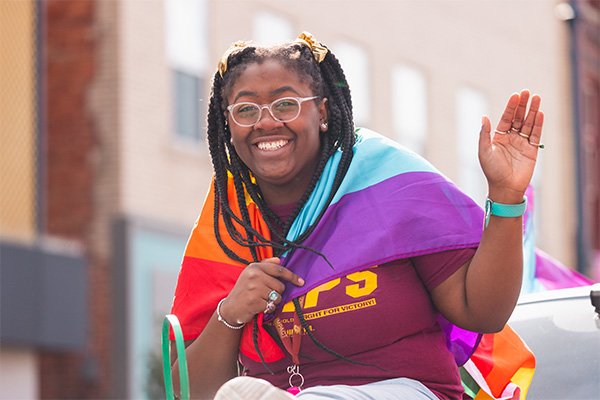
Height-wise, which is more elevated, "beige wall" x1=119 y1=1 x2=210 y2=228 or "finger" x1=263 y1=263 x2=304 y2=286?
"beige wall" x1=119 y1=1 x2=210 y2=228

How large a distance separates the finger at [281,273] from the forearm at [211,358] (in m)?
0.23

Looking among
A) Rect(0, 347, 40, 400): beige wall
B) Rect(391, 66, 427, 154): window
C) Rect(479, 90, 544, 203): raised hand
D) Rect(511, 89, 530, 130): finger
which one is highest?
Rect(391, 66, 427, 154): window

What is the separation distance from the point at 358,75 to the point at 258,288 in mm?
17248

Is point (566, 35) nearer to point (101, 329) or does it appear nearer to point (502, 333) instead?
point (101, 329)

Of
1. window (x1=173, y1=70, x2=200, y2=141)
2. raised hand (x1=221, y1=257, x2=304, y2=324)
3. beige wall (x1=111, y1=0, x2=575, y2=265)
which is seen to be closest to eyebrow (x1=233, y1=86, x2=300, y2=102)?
raised hand (x1=221, y1=257, x2=304, y2=324)

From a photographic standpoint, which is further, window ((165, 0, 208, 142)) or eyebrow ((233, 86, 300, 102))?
window ((165, 0, 208, 142))

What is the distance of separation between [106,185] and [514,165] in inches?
496

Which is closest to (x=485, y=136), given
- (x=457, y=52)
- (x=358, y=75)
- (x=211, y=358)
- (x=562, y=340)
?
(x=211, y=358)

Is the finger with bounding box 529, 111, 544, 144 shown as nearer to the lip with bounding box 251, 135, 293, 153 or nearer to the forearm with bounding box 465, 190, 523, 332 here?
the forearm with bounding box 465, 190, 523, 332

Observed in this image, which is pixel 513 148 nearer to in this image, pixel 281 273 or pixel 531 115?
pixel 531 115

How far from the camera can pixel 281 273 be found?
12.6 ft

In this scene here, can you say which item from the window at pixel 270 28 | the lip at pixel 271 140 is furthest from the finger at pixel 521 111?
the window at pixel 270 28

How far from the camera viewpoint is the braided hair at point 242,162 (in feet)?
13.3

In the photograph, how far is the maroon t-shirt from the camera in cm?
383
